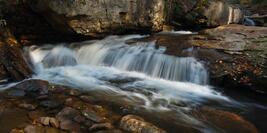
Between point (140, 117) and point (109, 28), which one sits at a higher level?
point (109, 28)

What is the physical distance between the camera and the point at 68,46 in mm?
9883

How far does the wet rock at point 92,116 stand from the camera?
18.9 feet

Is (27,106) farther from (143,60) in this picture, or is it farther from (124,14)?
(124,14)

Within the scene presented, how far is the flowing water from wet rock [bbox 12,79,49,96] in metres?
0.76

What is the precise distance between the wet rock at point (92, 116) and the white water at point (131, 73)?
1.03 metres

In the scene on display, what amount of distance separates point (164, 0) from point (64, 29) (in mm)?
3294

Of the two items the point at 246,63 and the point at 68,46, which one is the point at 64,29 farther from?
the point at 246,63

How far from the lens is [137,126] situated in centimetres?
548

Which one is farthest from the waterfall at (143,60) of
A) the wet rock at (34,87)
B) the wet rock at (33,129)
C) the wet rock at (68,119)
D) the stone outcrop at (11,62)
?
the wet rock at (33,129)

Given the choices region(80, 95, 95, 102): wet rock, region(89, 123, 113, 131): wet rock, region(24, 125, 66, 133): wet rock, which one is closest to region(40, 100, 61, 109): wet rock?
region(80, 95, 95, 102): wet rock

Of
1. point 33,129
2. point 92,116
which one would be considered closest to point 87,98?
point 92,116

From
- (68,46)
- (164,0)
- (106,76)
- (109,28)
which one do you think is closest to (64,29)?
(68,46)

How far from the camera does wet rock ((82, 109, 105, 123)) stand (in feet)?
18.9

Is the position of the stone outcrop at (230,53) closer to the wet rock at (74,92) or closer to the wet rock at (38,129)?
the wet rock at (74,92)
